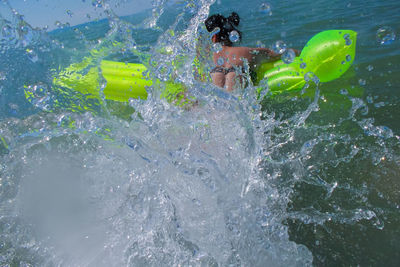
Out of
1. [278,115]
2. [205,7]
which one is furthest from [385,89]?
[205,7]

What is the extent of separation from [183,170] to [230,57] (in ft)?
5.21

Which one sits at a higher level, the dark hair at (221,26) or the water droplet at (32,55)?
Result: the water droplet at (32,55)

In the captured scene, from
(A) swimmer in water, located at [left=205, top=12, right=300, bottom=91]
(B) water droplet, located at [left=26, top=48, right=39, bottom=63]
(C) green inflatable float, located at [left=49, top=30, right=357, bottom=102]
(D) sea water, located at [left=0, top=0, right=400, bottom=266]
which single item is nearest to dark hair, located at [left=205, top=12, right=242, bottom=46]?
(A) swimmer in water, located at [left=205, top=12, right=300, bottom=91]

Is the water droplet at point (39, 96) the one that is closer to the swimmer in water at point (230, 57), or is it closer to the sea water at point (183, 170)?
the sea water at point (183, 170)

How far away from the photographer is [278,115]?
8.55ft

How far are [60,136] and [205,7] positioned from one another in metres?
1.36

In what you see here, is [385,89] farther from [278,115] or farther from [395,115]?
[278,115]

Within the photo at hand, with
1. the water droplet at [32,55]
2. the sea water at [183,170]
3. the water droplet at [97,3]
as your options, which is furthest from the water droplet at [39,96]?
the water droplet at [97,3]

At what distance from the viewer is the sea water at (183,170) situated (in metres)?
1.41

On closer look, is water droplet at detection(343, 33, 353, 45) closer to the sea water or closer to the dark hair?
the sea water

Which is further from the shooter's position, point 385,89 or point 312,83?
point 312,83

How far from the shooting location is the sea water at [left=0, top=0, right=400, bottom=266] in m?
1.41

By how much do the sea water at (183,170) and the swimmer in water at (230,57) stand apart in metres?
0.41

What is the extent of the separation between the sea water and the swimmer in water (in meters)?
0.41
